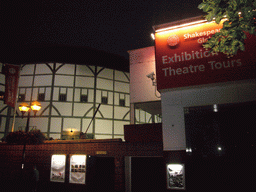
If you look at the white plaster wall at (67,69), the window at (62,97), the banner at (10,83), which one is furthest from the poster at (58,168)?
the white plaster wall at (67,69)

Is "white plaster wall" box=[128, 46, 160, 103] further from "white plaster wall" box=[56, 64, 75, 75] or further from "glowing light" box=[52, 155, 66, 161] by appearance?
"white plaster wall" box=[56, 64, 75, 75]

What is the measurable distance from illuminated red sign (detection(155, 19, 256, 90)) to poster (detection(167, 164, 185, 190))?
303 cm

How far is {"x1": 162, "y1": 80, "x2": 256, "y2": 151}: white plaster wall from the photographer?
22.5 ft

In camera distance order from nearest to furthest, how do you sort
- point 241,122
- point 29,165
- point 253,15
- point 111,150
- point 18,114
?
point 253,15 → point 241,122 → point 111,150 → point 29,165 → point 18,114

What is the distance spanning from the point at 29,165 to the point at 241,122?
10.2 metres

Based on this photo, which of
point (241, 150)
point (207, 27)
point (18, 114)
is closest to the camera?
point (241, 150)

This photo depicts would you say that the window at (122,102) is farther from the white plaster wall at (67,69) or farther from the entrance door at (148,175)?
the entrance door at (148,175)

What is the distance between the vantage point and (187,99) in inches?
299

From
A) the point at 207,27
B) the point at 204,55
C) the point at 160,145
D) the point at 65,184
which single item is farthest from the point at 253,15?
the point at 65,184

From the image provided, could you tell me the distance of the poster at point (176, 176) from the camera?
6.91 meters

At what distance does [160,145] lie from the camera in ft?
26.6

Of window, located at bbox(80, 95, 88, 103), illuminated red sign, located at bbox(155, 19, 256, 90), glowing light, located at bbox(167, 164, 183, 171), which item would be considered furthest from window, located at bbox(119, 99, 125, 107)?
glowing light, located at bbox(167, 164, 183, 171)

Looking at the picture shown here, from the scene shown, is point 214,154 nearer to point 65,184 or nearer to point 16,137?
point 65,184

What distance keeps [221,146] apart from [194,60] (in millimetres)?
3339
